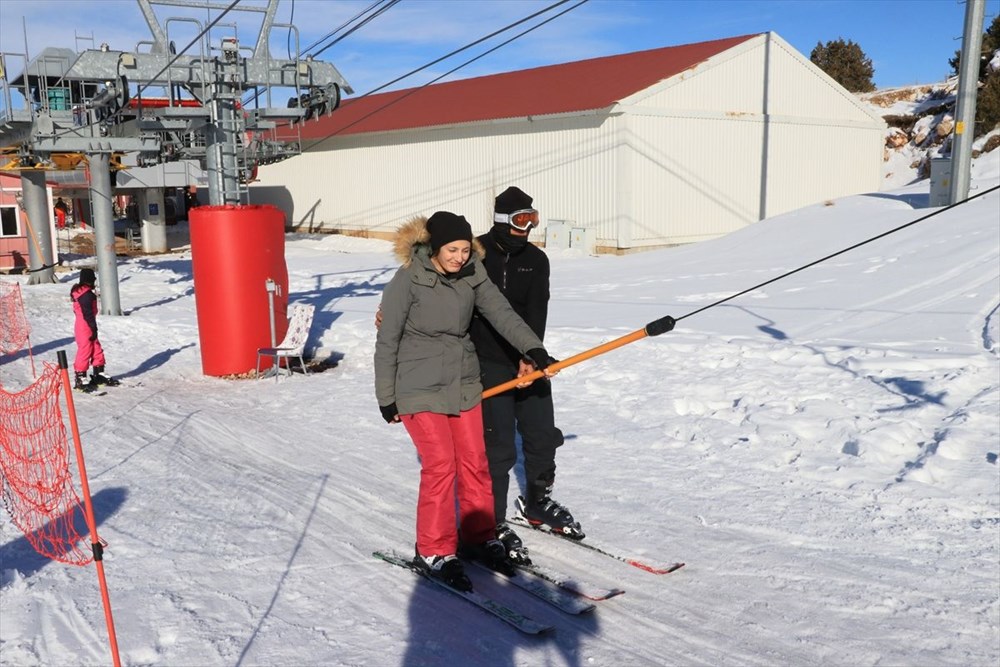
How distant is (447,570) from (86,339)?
744 centimetres

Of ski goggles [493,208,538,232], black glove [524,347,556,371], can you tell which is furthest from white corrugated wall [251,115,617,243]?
black glove [524,347,556,371]

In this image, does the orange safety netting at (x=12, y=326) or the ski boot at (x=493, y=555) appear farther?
the orange safety netting at (x=12, y=326)

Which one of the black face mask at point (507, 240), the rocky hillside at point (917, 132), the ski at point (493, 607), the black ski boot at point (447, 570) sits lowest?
the ski at point (493, 607)

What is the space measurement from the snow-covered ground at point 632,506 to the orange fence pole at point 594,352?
1.06 meters

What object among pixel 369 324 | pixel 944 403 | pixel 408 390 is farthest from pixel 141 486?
pixel 369 324

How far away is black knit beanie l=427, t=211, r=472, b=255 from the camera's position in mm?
4344

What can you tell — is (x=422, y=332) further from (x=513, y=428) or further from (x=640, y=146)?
(x=640, y=146)

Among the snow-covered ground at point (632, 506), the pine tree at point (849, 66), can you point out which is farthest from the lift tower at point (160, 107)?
the pine tree at point (849, 66)

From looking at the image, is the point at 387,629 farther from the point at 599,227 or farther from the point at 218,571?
the point at 599,227

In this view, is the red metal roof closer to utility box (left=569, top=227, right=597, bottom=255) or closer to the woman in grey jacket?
utility box (left=569, top=227, right=597, bottom=255)

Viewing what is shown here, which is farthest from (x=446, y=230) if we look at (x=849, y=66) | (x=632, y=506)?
(x=849, y=66)

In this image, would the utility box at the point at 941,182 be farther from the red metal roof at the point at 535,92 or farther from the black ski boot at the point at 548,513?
the black ski boot at the point at 548,513

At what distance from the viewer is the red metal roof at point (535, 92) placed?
1007 inches

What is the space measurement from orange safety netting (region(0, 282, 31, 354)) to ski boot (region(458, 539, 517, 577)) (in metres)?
10.3
